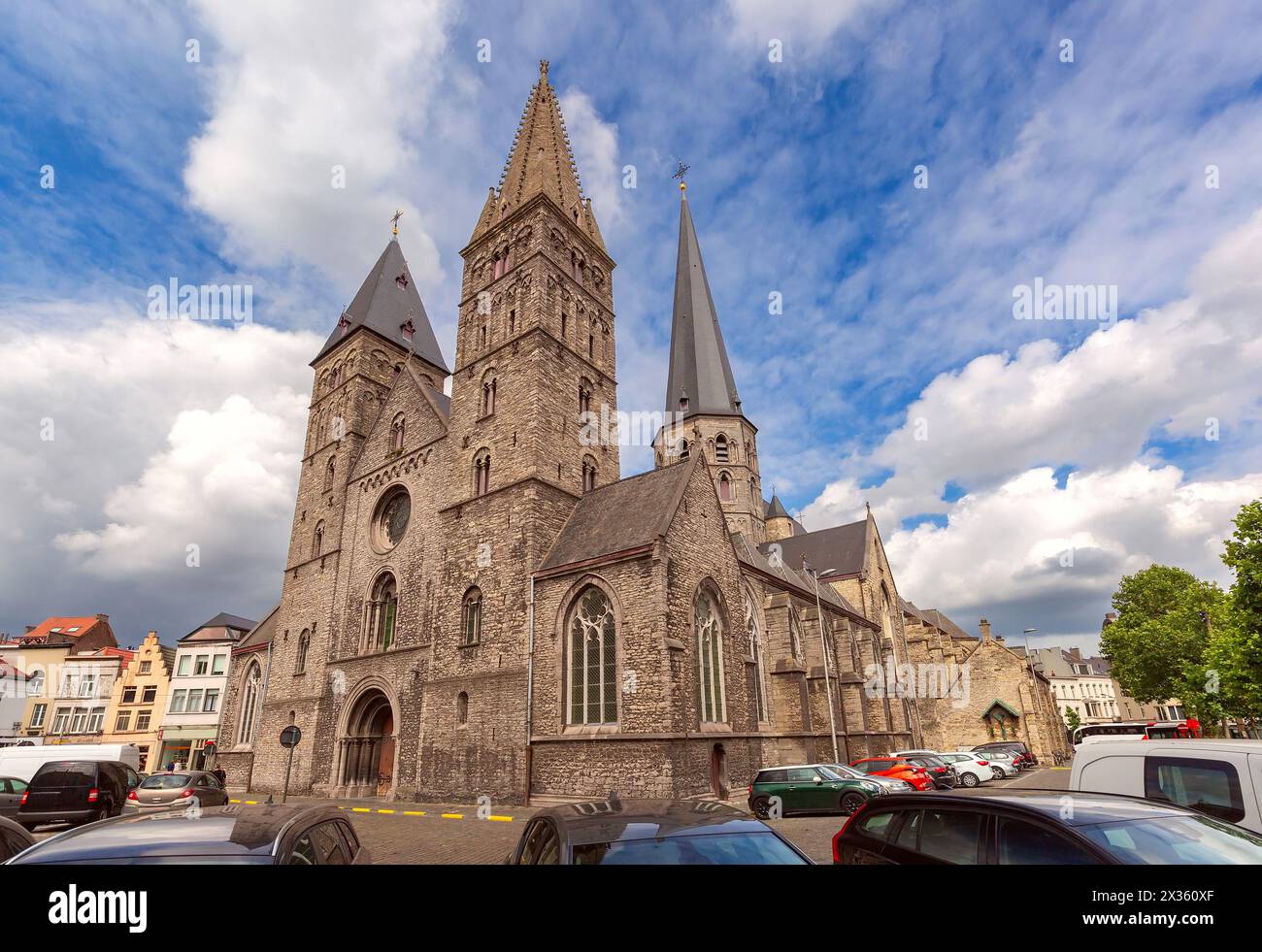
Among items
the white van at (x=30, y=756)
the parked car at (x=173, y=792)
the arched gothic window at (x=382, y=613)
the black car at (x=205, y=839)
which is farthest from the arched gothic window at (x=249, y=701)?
the black car at (x=205, y=839)

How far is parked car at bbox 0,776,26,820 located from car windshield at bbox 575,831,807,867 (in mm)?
17658

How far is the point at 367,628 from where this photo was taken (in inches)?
1001

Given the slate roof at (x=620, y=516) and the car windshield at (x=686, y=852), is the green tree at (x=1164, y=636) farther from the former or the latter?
the car windshield at (x=686, y=852)

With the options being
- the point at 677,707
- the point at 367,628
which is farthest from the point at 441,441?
the point at 677,707

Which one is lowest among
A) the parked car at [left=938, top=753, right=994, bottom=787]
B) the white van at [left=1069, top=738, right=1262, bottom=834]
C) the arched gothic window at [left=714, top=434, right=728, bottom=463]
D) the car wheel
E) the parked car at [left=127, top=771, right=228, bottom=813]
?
the parked car at [left=938, top=753, right=994, bottom=787]

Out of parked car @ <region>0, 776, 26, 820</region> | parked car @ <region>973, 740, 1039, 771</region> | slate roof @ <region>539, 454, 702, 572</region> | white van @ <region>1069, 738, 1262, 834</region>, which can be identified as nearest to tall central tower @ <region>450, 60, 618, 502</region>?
slate roof @ <region>539, 454, 702, 572</region>

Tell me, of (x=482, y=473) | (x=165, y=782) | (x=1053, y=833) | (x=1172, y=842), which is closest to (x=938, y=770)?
(x=482, y=473)

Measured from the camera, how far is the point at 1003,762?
2898cm

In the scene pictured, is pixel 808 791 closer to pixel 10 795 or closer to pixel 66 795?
pixel 66 795

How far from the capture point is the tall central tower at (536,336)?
23.7m

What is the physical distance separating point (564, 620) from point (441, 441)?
10157 millimetres

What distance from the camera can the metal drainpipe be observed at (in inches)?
730

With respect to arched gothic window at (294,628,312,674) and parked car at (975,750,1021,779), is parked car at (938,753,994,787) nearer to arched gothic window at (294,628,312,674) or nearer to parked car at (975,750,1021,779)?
parked car at (975,750,1021,779)
